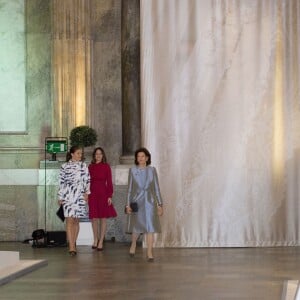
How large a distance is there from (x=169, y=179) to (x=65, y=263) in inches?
128

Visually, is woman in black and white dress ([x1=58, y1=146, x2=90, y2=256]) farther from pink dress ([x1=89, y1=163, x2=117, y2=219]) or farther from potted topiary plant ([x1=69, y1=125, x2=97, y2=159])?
potted topiary plant ([x1=69, y1=125, x2=97, y2=159])

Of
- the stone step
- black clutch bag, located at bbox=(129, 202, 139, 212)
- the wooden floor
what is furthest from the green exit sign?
the stone step

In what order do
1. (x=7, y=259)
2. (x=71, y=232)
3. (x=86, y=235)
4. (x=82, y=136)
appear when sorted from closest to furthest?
(x=7, y=259) < (x=71, y=232) < (x=82, y=136) < (x=86, y=235)

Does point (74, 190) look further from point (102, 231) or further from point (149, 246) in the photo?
point (149, 246)

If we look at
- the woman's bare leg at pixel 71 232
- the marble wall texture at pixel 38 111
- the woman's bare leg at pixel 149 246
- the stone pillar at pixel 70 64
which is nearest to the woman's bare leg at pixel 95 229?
the woman's bare leg at pixel 71 232

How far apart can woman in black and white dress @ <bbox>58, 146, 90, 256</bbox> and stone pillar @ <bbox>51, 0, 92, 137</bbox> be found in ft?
7.06

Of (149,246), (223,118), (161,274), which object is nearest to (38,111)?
(223,118)

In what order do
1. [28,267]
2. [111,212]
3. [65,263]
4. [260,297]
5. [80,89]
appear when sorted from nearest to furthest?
[260,297] < [28,267] < [65,263] < [111,212] < [80,89]

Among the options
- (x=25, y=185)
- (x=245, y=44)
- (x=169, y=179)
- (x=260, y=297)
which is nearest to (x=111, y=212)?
(x=169, y=179)

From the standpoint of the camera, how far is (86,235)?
51.9 ft

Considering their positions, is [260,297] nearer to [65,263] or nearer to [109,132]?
[65,263]

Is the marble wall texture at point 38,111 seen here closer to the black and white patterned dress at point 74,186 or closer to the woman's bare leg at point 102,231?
the woman's bare leg at point 102,231

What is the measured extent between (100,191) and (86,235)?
107 cm

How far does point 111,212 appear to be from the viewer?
15.0 meters
